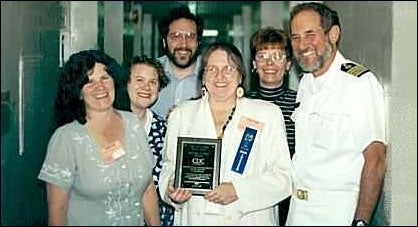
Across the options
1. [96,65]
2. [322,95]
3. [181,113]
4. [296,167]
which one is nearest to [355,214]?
[296,167]

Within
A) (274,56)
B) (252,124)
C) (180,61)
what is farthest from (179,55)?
(252,124)

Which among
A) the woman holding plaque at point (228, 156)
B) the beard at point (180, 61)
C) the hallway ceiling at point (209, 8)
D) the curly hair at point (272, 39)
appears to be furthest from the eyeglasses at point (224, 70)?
the hallway ceiling at point (209, 8)

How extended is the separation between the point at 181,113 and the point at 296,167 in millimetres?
362

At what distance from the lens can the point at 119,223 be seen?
6.56ft

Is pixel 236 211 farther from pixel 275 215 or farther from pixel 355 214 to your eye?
pixel 355 214

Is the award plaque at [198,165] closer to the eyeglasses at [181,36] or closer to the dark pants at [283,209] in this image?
the dark pants at [283,209]

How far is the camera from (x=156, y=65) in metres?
2.43

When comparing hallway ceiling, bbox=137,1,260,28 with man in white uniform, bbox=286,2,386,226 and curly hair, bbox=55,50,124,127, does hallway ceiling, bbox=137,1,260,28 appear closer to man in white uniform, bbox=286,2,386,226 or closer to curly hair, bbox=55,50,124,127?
man in white uniform, bbox=286,2,386,226

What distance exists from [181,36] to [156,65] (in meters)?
0.31

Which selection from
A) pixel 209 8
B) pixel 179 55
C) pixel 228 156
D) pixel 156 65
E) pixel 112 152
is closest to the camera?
pixel 112 152

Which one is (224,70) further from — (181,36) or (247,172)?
(181,36)

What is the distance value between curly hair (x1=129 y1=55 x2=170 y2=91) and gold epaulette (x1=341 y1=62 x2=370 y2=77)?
57 centimetres

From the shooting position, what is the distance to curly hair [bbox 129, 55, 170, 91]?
2367mm

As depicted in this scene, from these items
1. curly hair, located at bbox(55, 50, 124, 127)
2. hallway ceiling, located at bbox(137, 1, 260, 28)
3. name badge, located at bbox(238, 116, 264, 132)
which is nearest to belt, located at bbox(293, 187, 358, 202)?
name badge, located at bbox(238, 116, 264, 132)
